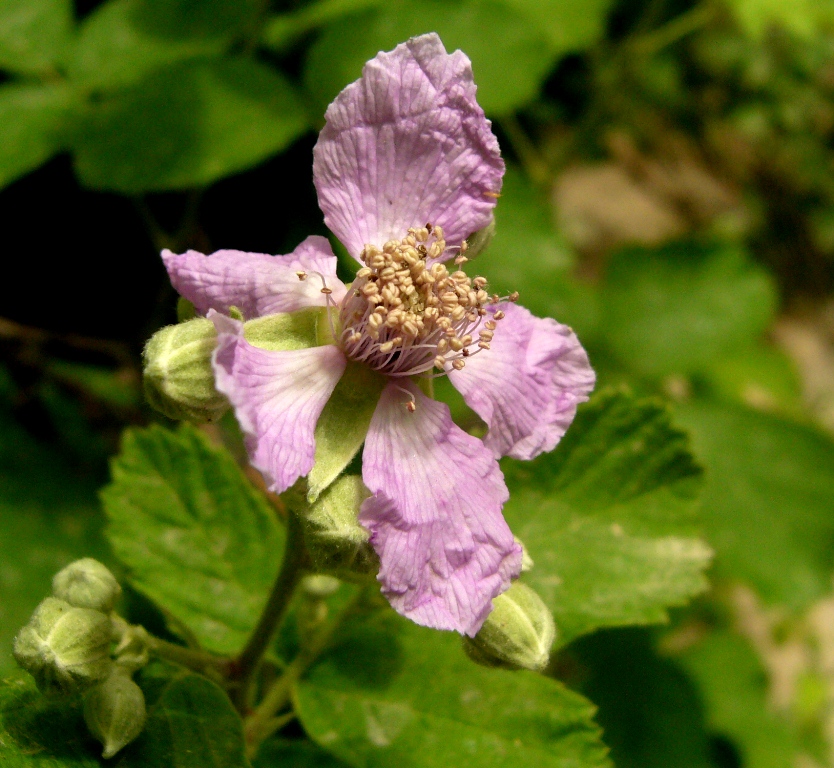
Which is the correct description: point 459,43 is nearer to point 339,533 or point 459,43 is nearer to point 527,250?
point 527,250

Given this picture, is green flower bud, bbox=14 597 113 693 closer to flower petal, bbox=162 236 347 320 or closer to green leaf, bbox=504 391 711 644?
flower petal, bbox=162 236 347 320

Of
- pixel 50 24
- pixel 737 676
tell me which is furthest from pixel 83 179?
pixel 737 676

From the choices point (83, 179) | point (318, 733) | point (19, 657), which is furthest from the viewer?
point (83, 179)

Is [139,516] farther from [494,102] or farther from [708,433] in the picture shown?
[708,433]

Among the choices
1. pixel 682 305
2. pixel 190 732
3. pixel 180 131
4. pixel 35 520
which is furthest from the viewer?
pixel 682 305

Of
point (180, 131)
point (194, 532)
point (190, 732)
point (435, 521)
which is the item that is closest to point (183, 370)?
point (435, 521)

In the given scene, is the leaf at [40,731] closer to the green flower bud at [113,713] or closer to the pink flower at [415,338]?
the green flower bud at [113,713]

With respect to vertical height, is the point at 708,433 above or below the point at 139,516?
below
